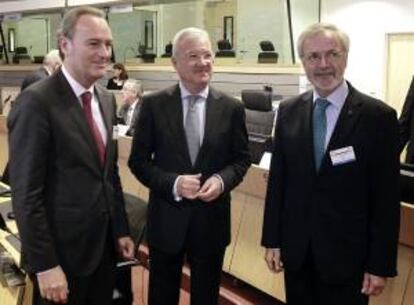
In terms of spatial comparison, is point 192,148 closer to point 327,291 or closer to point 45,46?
point 327,291

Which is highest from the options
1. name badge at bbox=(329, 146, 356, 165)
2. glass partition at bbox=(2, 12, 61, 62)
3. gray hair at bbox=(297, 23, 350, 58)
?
glass partition at bbox=(2, 12, 61, 62)

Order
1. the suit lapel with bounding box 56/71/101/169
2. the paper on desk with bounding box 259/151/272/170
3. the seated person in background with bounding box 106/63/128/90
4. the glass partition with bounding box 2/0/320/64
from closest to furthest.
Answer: the suit lapel with bounding box 56/71/101/169, the paper on desk with bounding box 259/151/272/170, the seated person in background with bounding box 106/63/128/90, the glass partition with bounding box 2/0/320/64

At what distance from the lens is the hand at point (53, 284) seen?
183cm

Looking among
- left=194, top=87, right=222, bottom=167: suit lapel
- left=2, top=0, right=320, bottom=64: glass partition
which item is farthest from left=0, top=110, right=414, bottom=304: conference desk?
left=2, top=0, right=320, bottom=64: glass partition

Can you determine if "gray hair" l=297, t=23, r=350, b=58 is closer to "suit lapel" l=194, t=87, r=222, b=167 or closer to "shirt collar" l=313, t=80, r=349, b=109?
"shirt collar" l=313, t=80, r=349, b=109

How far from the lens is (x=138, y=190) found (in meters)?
4.55

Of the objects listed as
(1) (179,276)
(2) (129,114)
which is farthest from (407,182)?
(2) (129,114)

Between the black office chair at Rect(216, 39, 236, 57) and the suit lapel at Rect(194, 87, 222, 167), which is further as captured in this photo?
the black office chair at Rect(216, 39, 236, 57)

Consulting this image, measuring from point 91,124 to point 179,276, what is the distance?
0.85 meters

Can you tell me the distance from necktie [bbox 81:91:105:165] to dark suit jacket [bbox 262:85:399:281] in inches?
26.0

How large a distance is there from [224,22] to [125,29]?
202cm

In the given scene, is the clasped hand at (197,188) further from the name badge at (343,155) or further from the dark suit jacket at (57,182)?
the name badge at (343,155)

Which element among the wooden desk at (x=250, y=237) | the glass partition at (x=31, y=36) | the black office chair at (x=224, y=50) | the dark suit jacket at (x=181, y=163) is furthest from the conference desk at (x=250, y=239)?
the glass partition at (x=31, y=36)

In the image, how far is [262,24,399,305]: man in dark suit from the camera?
6.17 feet
